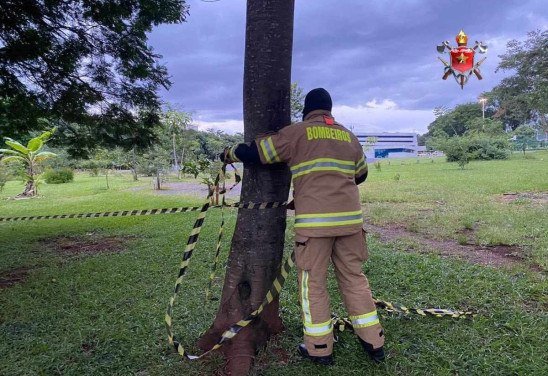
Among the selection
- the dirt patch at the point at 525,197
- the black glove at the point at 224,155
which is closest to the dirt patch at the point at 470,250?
the black glove at the point at 224,155

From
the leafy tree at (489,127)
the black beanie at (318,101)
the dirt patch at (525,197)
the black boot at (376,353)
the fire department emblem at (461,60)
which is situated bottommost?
the black boot at (376,353)

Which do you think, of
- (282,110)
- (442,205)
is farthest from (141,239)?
(442,205)

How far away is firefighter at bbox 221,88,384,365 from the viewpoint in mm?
2660

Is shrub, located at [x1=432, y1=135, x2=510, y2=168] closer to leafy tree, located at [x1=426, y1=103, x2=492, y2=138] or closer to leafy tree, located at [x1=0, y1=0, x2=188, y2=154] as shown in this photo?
leafy tree, located at [x1=0, y1=0, x2=188, y2=154]

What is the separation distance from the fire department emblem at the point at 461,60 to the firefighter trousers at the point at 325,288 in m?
28.7

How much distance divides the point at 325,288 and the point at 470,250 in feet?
12.1

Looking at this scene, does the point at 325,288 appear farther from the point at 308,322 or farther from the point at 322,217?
the point at 322,217

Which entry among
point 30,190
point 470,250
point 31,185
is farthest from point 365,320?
point 30,190

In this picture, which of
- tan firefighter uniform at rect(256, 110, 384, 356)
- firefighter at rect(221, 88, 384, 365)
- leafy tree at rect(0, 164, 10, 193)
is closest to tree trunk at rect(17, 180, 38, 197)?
leafy tree at rect(0, 164, 10, 193)

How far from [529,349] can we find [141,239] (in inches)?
233

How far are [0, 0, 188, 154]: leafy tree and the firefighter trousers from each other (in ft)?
15.9

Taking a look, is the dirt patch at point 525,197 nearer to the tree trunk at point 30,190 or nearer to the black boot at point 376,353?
the black boot at point 376,353

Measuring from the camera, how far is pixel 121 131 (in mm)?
6805

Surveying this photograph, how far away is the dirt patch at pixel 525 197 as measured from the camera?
9.77 meters
